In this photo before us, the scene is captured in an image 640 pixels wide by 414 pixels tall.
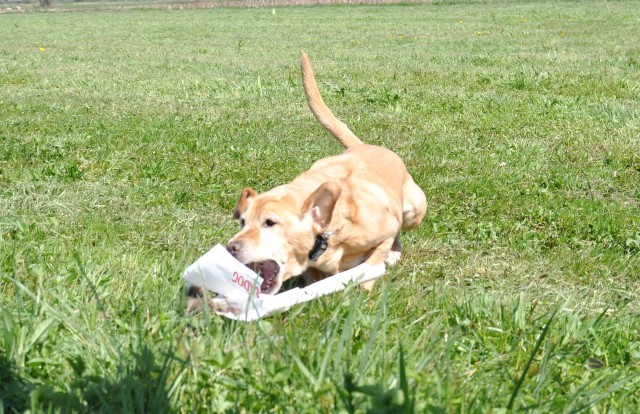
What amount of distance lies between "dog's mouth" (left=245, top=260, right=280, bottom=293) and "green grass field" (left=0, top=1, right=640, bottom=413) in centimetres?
33

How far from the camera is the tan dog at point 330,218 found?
3459 millimetres

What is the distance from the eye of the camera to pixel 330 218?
3.64 metres

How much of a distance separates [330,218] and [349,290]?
0.78 m

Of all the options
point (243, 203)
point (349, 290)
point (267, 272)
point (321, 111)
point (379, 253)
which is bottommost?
point (379, 253)

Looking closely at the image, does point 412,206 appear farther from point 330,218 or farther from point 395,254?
point 330,218

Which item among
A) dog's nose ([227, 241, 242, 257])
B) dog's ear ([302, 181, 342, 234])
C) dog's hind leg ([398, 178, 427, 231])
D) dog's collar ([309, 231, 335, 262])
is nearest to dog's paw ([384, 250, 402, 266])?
dog's hind leg ([398, 178, 427, 231])

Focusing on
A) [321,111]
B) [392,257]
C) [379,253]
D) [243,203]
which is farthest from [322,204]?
[321,111]

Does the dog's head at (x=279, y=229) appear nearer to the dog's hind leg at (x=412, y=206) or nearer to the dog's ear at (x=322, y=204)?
the dog's ear at (x=322, y=204)

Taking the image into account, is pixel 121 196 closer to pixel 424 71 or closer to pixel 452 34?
pixel 424 71

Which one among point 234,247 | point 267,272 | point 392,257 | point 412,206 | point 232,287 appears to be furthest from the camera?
point 412,206

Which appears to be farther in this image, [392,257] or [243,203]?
[392,257]

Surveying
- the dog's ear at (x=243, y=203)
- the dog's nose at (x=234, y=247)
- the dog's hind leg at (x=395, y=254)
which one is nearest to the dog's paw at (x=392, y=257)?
the dog's hind leg at (x=395, y=254)

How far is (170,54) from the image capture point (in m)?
16.2

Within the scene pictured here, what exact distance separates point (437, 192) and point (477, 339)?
2.84 metres
